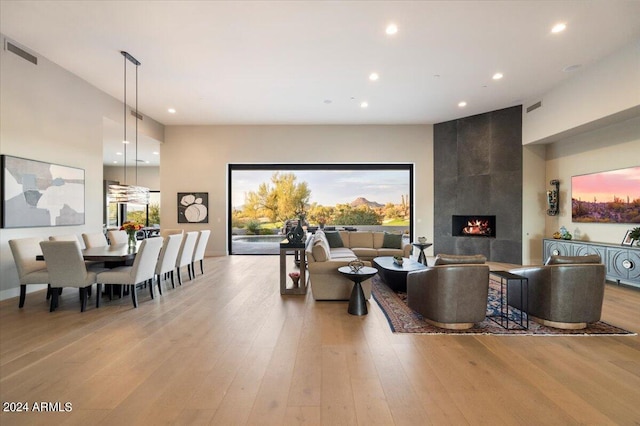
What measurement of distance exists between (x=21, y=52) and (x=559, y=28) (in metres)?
7.97

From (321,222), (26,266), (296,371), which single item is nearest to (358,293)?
(296,371)

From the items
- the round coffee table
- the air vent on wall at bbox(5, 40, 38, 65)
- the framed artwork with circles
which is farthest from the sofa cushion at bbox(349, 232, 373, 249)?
the air vent on wall at bbox(5, 40, 38, 65)

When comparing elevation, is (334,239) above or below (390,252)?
above

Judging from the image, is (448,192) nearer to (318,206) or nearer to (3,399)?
(318,206)

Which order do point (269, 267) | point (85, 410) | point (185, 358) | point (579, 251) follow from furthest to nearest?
point (269, 267), point (579, 251), point (185, 358), point (85, 410)

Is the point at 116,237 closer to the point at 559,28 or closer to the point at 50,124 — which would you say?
the point at 50,124

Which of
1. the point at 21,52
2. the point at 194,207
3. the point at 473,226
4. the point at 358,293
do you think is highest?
the point at 21,52

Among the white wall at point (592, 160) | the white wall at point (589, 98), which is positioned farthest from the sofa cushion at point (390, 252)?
the white wall at point (589, 98)

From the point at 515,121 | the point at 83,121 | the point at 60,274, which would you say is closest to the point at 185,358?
the point at 60,274

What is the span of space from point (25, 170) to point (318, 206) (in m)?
6.79

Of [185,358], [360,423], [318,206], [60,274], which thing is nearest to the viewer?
[360,423]

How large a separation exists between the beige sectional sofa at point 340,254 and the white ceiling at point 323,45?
3.07m

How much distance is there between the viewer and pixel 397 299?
477 cm

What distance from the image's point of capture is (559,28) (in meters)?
4.39
